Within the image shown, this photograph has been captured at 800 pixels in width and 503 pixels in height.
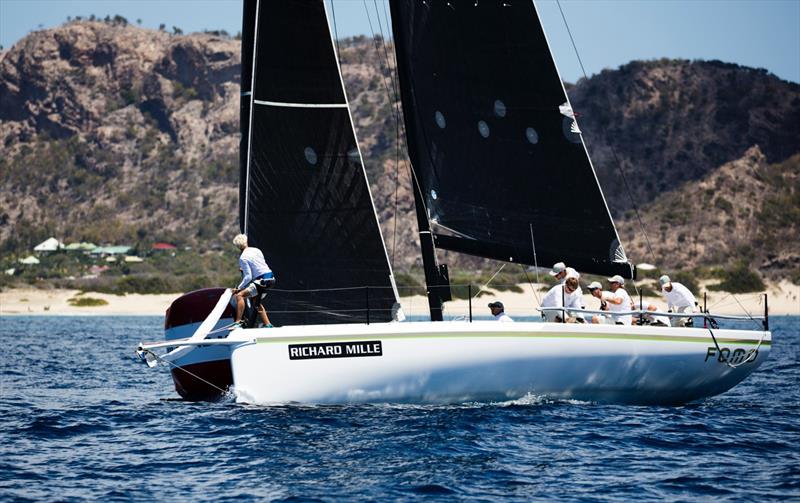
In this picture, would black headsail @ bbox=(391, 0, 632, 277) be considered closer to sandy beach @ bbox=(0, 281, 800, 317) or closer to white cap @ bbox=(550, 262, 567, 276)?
white cap @ bbox=(550, 262, 567, 276)

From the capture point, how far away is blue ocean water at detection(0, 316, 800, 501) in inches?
441

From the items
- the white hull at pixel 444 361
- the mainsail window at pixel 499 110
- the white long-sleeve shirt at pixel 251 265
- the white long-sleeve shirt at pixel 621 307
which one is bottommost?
the white hull at pixel 444 361

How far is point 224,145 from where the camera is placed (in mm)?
117312

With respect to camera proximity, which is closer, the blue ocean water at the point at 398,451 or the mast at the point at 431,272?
the blue ocean water at the point at 398,451

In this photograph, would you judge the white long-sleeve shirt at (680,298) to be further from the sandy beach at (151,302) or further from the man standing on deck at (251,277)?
the sandy beach at (151,302)

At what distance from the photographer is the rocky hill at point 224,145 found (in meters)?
86.0

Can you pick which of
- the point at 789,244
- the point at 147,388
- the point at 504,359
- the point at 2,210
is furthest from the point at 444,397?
the point at 2,210

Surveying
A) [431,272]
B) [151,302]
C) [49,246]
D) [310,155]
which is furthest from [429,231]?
[49,246]

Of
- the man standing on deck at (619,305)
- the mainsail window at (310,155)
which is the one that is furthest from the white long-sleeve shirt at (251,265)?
the man standing on deck at (619,305)

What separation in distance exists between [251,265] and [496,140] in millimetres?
4842

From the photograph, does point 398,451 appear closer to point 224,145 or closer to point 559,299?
point 559,299

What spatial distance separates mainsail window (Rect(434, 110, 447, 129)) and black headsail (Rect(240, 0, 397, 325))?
157 centimetres

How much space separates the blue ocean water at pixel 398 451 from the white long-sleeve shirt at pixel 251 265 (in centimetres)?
195

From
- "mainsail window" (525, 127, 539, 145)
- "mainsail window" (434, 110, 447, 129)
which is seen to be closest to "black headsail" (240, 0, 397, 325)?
"mainsail window" (434, 110, 447, 129)
